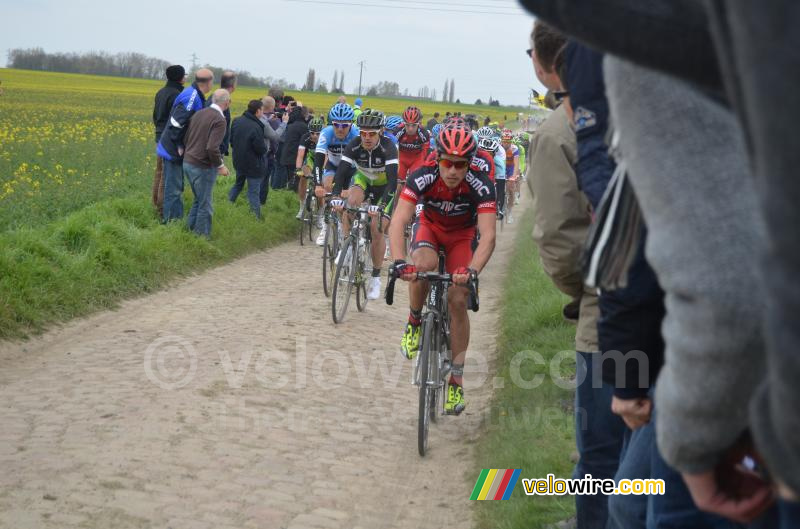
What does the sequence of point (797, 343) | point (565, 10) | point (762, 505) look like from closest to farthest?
point (797, 343) < point (565, 10) < point (762, 505)

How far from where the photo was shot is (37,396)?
7.76 metres

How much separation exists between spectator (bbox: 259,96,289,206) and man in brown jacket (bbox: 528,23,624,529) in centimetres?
1604

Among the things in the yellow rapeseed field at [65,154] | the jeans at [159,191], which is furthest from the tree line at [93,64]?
the jeans at [159,191]

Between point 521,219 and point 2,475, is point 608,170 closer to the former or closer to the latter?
point 2,475

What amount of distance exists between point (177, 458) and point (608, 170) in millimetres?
4437

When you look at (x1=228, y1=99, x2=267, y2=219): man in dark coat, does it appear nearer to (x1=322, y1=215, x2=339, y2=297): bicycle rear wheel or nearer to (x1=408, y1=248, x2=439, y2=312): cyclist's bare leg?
(x1=322, y1=215, x2=339, y2=297): bicycle rear wheel

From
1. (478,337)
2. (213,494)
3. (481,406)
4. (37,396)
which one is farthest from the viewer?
(478,337)

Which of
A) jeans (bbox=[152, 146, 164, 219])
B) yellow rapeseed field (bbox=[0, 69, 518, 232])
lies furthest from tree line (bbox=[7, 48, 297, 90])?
jeans (bbox=[152, 146, 164, 219])

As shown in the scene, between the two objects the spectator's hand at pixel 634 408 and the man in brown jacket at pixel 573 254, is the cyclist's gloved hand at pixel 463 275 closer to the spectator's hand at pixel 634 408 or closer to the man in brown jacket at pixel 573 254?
the man in brown jacket at pixel 573 254

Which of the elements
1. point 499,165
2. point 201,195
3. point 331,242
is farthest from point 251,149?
point 331,242

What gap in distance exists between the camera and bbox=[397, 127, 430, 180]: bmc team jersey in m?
16.7

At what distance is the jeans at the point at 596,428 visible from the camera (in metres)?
4.20

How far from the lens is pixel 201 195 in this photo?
15.3 metres

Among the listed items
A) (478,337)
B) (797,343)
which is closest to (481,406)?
(478,337)
